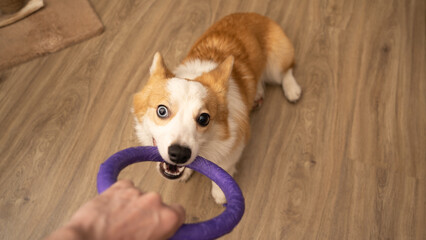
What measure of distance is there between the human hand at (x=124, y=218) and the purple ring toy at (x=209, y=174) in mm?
150

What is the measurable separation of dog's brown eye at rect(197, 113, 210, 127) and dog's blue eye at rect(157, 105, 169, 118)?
136 millimetres

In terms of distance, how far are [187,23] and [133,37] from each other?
1.46 feet

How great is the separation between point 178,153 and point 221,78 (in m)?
0.44

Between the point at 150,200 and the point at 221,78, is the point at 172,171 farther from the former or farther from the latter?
the point at 150,200

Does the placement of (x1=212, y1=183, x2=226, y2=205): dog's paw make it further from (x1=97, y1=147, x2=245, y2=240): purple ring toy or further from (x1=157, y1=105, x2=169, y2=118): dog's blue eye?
(x1=157, y1=105, x2=169, y2=118): dog's blue eye

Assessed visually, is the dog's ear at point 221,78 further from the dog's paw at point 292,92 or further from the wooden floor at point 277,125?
the dog's paw at point 292,92

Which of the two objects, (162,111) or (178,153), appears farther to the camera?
(162,111)

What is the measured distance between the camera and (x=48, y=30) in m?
2.33

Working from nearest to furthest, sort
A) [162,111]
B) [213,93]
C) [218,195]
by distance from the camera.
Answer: [162,111]
[213,93]
[218,195]

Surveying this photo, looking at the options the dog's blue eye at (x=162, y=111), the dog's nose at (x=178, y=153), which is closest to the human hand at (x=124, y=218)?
the dog's nose at (x=178, y=153)

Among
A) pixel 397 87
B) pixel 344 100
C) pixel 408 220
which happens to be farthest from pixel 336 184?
pixel 397 87

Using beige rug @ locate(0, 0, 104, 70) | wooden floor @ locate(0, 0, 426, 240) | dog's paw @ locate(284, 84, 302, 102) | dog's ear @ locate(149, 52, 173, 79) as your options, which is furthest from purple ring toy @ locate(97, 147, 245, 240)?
beige rug @ locate(0, 0, 104, 70)

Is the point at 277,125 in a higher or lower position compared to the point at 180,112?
lower

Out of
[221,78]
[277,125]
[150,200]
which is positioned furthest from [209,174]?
[277,125]
